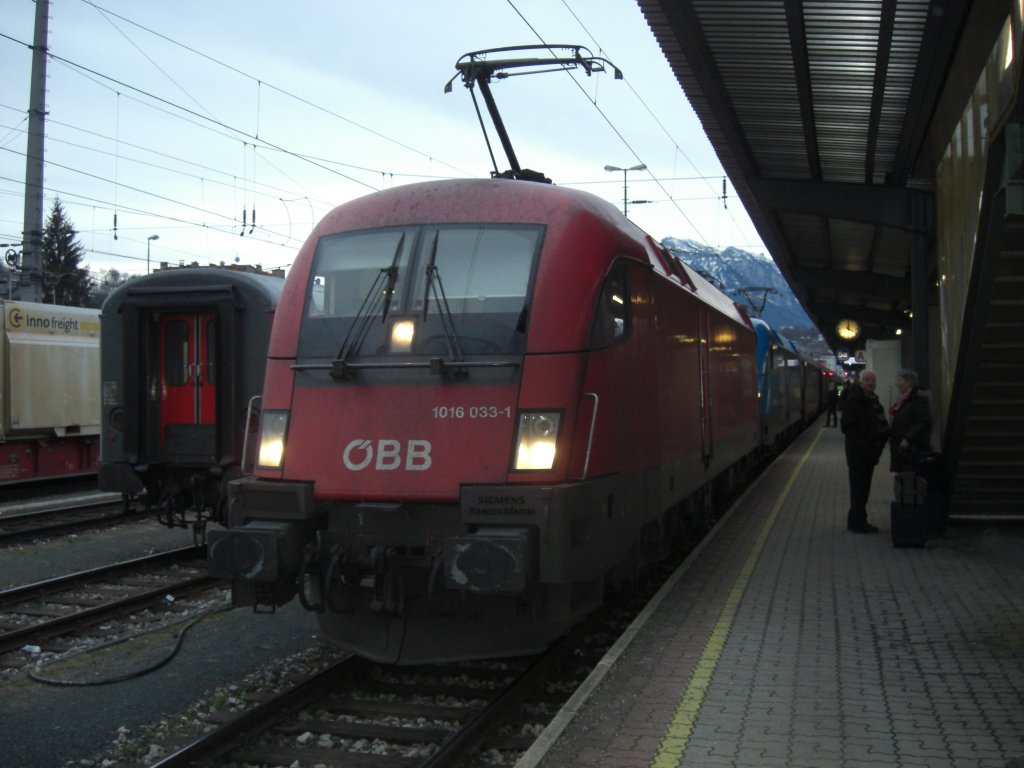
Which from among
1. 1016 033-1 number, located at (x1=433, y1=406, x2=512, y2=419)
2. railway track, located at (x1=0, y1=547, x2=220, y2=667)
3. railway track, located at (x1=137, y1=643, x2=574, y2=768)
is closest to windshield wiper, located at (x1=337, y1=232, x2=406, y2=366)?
1016 033-1 number, located at (x1=433, y1=406, x2=512, y2=419)

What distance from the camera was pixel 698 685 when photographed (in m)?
5.62

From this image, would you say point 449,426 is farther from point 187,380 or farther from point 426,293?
point 187,380

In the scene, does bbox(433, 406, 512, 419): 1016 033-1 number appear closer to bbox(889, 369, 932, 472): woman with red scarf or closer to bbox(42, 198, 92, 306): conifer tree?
bbox(889, 369, 932, 472): woman with red scarf

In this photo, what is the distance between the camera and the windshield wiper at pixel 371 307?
6.39 m

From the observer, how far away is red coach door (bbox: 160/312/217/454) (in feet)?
36.3

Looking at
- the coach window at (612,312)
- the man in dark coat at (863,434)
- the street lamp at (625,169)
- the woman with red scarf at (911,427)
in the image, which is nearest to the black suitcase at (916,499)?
the woman with red scarf at (911,427)

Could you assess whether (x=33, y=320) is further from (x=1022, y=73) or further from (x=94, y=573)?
(x=1022, y=73)

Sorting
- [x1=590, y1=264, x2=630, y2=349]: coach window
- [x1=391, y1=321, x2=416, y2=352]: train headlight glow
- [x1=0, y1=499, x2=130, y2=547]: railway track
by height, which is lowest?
[x1=0, y1=499, x2=130, y2=547]: railway track

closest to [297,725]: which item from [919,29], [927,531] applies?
[927,531]

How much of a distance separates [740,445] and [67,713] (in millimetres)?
9718

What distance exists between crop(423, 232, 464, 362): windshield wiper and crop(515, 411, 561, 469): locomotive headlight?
1.97 feet

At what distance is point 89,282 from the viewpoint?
53375 millimetres

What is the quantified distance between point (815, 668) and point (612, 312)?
7.99 feet

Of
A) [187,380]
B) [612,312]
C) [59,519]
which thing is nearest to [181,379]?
[187,380]
